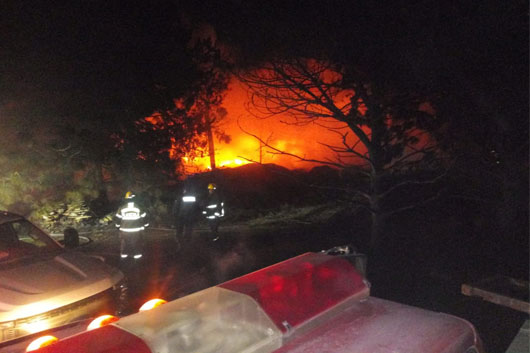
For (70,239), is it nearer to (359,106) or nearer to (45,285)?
(45,285)

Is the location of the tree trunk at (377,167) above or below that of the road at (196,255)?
above

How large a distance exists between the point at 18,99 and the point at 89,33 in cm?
228

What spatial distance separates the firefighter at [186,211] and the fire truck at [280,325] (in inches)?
260

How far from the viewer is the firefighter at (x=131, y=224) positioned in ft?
26.8

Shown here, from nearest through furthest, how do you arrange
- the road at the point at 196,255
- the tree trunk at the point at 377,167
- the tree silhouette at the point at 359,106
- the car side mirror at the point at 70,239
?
1. the car side mirror at the point at 70,239
2. the tree silhouette at the point at 359,106
3. the tree trunk at the point at 377,167
4. the road at the point at 196,255

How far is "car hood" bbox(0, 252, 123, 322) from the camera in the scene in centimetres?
375

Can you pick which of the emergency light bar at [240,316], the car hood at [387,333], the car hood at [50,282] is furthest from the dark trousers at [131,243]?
the car hood at [387,333]

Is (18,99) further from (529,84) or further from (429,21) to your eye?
(529,84)

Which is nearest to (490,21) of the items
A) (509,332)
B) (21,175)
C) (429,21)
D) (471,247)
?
(429,21)

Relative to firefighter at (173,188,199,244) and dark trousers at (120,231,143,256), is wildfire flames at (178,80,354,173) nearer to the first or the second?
firefighter at (173,188,199,244)

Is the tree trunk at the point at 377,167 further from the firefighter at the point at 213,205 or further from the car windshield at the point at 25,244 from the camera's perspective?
the car windshield at the point at 25,244

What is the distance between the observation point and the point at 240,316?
7.88 ft

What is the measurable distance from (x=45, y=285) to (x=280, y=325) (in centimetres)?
257

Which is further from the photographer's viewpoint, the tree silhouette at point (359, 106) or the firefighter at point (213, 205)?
the firefighter at point (213, 205)
